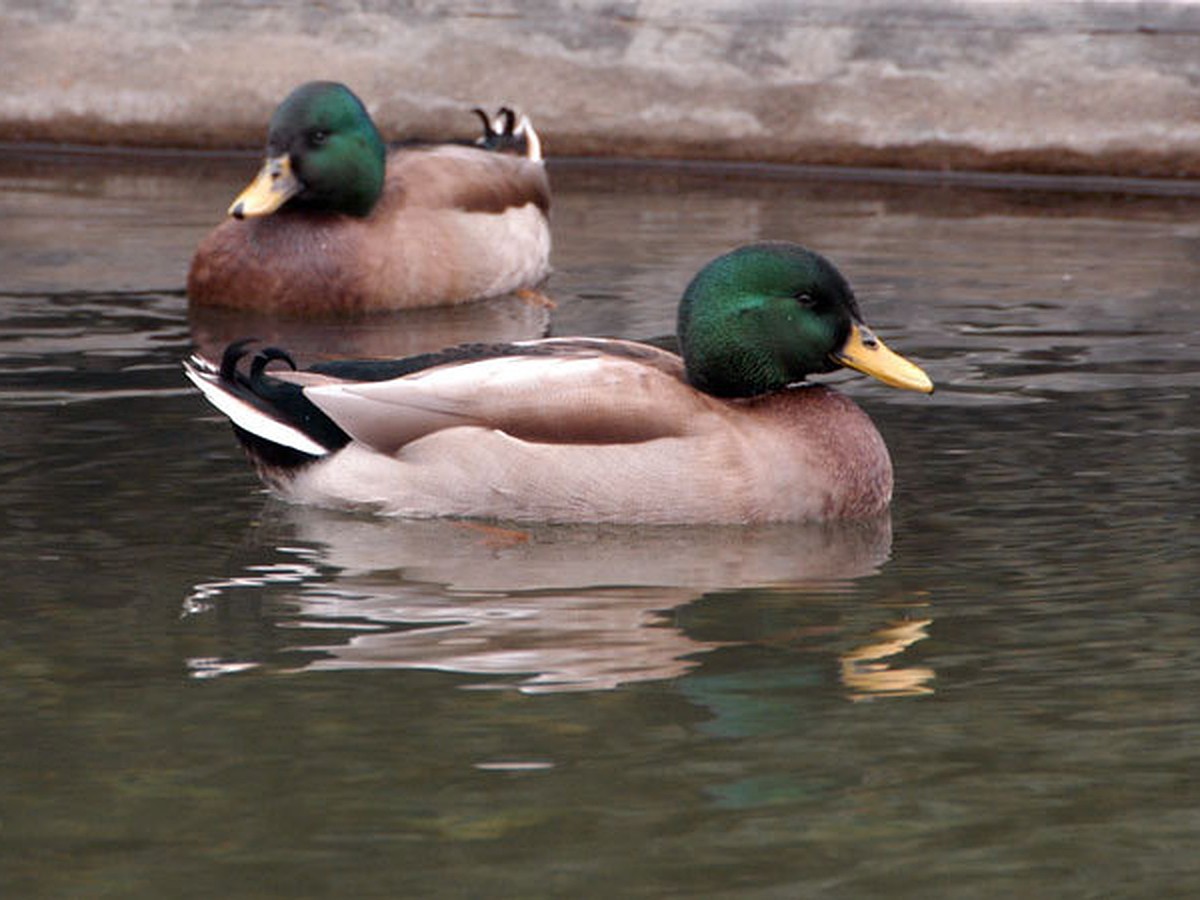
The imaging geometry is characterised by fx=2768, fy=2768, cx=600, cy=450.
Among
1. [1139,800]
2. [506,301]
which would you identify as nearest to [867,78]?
[506,301]

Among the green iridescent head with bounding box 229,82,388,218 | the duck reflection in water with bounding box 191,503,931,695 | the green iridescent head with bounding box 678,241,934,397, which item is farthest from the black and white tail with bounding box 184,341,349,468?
the green iridescent head with bounding box 229,82,388,218

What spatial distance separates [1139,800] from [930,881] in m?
0.59

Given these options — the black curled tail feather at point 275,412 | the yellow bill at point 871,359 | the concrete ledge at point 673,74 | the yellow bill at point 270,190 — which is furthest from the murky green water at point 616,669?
the concrete ledge at point 673,74

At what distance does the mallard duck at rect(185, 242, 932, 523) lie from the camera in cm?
687

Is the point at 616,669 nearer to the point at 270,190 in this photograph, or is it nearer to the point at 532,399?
the point at 532,399

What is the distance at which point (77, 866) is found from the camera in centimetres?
436

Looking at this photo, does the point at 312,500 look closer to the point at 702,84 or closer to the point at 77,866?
the point at 77,866

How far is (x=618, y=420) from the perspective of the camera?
22.5 feet

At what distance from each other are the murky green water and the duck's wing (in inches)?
10.4

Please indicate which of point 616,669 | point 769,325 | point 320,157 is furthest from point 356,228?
point 616,669

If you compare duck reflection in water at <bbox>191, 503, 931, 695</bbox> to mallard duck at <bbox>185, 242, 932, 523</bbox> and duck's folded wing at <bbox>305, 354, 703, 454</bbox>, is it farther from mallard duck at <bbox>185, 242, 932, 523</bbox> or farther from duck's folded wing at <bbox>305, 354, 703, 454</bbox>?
duck's folded wing at <bbox>305, 354, 703, 454</bbox>

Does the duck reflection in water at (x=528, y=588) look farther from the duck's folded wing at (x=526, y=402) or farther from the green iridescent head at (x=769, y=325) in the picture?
the green iridescent head at (x=769, y=325)

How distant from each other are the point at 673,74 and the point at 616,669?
28.7ft

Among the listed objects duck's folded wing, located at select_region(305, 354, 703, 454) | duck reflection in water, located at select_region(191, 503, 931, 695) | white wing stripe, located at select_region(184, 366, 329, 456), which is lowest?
duck reflection in water, located at select_region(191, 503, 931, 695)
